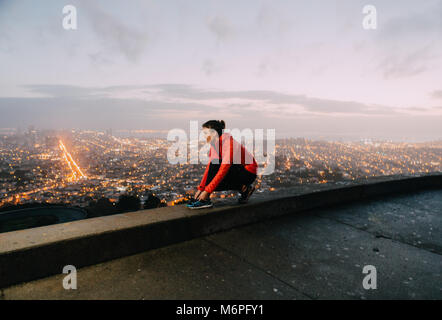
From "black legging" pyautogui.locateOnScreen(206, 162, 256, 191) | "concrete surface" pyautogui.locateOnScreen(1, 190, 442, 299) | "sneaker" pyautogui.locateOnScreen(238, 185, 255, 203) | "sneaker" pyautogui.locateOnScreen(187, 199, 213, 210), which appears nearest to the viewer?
"concrete surface" pyautogui.locateOnScreen(1, 190, 442, 299)

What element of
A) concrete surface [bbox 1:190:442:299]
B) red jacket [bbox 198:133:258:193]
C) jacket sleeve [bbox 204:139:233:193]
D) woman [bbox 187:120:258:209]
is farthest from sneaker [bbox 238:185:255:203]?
jacket sleeve [bbox 204:139:233:193]

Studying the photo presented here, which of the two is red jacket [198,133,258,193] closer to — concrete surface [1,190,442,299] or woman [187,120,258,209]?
woman [187,120,258,209]

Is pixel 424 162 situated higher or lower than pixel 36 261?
lower

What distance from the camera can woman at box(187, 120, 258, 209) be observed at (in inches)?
128

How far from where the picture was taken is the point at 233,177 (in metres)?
3.46

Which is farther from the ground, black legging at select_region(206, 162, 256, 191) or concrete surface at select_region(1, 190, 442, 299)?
black legging at select_region(206, 162, 256, 191)

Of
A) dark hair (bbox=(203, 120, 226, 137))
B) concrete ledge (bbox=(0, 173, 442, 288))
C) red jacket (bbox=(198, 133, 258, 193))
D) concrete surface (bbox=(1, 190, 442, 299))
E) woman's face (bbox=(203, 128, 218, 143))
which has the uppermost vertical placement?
dark hair (bbox=(203, 120, 226, 137))

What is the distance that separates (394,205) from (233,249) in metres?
3.95

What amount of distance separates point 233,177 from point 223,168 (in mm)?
295

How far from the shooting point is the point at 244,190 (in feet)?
11.7

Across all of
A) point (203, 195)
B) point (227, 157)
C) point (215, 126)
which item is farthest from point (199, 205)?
point (215, 126)

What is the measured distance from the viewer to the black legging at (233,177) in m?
3.39
